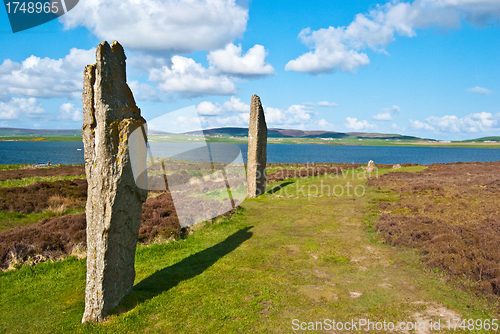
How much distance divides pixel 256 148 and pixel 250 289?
1121cm

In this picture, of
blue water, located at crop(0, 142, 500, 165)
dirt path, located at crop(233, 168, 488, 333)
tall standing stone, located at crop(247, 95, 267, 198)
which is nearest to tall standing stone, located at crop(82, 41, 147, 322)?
dirt path, located at crop(233, 168, 488, 333)

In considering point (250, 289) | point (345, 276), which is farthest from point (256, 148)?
point (250, 289)

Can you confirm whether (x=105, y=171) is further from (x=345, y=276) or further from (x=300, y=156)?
(x=300, y=156)

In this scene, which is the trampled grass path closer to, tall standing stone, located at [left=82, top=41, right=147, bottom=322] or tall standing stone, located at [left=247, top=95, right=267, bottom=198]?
tall standing stone, located at [left=82, top=41, right=147, bottom=322]

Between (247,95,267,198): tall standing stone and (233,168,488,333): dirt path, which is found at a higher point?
(247,95,267,198): tall standing stone

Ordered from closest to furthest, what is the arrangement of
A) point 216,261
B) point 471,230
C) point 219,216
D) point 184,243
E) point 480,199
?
point 216,261 < point 471,230 < point 184,243 < point 219,216 < point 480,199

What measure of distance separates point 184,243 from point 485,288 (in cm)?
821

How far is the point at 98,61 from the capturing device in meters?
5.51

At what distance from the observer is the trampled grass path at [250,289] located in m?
5.80

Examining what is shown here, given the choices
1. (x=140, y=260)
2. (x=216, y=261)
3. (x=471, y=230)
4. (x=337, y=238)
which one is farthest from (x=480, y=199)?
(x=140, y=260)

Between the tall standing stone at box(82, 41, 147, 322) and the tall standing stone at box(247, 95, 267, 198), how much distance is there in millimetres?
11788

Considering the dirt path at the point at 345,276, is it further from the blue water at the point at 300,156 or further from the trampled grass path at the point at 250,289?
the blue water at the point at 300,156

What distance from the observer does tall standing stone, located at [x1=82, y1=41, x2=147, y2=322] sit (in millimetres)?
5648

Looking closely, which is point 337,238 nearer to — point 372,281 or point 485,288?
point 372,281
